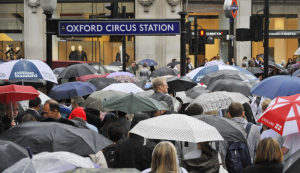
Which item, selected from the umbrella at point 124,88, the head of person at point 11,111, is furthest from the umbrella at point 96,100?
the head of person at point 11,111

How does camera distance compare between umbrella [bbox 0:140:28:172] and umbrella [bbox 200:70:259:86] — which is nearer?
umbrella [bbox 0:140:28:172]

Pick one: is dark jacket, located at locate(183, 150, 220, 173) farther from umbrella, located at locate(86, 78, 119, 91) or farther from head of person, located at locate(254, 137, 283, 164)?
umbrella, located at locate(86, 78, 119, 91)

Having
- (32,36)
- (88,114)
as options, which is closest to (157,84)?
(88,114)

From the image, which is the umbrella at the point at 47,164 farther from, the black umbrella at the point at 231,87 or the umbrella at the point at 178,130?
the black umbrella at the point at 231,87

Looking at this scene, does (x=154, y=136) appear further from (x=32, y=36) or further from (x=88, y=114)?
(x=32, y=36)

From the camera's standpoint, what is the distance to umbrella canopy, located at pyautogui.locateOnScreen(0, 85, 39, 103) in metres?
11.7

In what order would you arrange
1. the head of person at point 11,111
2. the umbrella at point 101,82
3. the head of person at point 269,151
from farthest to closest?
the umbrella at point 101,82 → the head of person at point 11,111 → the head of person at point 269,151

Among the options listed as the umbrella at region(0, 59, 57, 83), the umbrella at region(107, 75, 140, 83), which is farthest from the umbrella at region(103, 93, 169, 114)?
the umbrella at region(107, 75, 140, 83)

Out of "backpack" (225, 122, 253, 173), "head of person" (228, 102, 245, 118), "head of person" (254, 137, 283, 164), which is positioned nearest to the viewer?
"head of person" (254, 137, 283, 164)

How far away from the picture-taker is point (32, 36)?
38438 mm

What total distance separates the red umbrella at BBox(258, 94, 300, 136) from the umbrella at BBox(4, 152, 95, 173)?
3.32 metres

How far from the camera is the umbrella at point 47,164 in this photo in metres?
5.16

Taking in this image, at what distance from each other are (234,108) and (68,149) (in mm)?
3333

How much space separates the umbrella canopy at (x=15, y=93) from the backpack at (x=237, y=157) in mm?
4538
